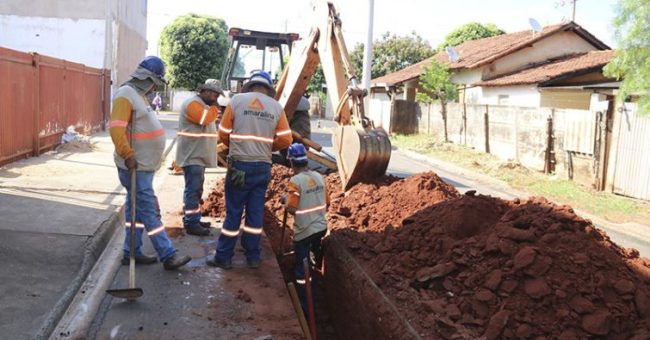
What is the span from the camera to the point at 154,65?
17.4 feet

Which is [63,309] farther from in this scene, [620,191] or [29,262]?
[620,191]

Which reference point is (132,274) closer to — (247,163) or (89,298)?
(89,298)

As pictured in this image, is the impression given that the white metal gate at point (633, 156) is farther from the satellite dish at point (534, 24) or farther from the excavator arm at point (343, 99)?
the satellite dish at point (534, 24)

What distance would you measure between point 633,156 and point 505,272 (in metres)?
9.53

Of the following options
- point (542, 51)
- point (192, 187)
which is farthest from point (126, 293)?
point (542, 51)

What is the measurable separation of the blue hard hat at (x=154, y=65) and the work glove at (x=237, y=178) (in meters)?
1.07

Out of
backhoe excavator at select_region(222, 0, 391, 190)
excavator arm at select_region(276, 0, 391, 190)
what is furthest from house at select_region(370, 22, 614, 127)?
excavator arm at select_region(276, 0, 391, 190)

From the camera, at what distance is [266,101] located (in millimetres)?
5680

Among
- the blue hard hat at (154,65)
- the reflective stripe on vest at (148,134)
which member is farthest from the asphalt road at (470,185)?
the blue hard hat at (154,65)

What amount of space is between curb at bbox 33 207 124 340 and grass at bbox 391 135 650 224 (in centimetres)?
856

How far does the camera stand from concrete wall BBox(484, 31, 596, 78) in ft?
88.3

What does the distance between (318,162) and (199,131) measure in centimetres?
398

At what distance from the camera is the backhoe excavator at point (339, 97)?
7914mm

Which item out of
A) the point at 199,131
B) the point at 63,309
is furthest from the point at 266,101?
the point at 63,309
